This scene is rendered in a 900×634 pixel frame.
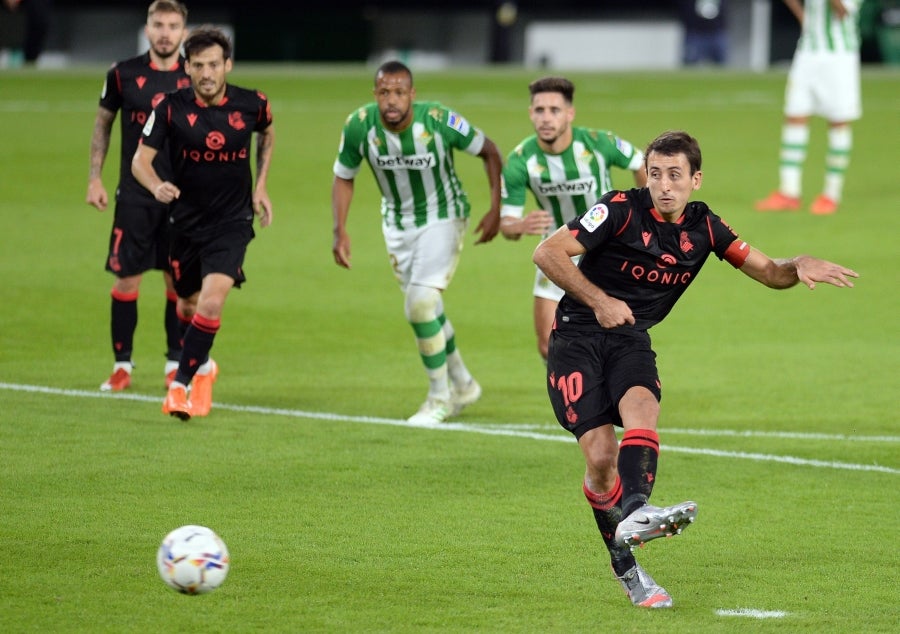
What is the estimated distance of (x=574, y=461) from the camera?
8641mm

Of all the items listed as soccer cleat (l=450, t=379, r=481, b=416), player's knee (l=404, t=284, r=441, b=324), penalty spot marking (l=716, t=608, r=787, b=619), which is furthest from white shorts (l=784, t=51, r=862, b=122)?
penalty spot marking (l=716, t=608, r=787, b=619)

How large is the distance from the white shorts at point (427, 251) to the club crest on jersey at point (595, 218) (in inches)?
Result: 138

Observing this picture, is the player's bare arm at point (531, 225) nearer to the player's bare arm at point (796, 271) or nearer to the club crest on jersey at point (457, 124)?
the club crest on jersey at point (457, 124)

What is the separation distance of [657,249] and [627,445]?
828mm

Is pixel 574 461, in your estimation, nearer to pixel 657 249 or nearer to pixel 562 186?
pixel 562 186

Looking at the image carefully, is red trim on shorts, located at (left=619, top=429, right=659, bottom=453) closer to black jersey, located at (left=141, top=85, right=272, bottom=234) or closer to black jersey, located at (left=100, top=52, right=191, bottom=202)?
black jersey, located at (left=141, top=85, right=272, bottom=234)

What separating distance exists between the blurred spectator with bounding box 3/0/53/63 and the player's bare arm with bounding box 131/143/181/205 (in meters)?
23.2

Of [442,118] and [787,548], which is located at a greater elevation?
[442,118]

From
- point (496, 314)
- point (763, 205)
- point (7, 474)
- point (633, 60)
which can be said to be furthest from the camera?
point (633, 60)

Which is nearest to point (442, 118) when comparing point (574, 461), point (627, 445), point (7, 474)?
point (574, 461)

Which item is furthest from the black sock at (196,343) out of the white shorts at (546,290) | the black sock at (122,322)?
the white shorts at (546,290)

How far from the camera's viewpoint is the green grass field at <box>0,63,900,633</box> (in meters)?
6.18

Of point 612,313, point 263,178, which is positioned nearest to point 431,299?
point 263,178

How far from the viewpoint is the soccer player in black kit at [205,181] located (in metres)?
9.18
